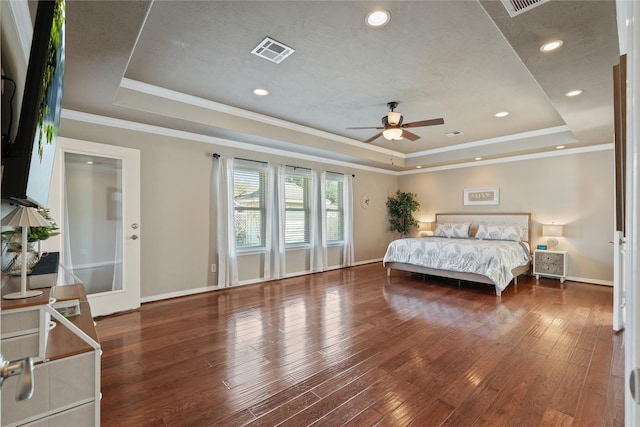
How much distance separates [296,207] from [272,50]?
3418 mm

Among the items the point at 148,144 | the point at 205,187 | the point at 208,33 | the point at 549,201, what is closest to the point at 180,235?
the point at 205,187

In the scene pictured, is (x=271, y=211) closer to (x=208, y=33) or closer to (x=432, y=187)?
(x=208, y=33)

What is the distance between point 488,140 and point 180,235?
5735 mm

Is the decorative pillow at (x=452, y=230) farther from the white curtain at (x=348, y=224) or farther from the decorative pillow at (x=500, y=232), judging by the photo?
the white curtain at (x=348, y=224)

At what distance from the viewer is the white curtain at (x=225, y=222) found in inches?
181

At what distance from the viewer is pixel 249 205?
5074 millimetres

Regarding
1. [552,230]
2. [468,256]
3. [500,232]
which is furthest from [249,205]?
[552,230]

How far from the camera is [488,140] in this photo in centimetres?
569

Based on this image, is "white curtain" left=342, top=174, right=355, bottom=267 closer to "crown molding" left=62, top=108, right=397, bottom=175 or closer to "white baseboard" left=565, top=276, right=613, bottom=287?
"crown molding" left=62, top=108, right=397, bottom=175

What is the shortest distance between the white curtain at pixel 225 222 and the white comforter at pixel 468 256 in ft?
9.39

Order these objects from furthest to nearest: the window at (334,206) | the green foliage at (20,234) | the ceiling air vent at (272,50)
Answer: the window at (334,206)
the ceiling air vent at (272,50)
the green foliage at (20,234)

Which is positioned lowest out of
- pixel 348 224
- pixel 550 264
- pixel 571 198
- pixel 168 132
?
pixel 550 264

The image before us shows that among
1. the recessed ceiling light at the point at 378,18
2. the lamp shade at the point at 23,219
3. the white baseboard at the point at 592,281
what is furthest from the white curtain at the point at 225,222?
the white baseboard at the point at 592,281

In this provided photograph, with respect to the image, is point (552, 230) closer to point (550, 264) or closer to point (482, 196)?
point (550, 264)
